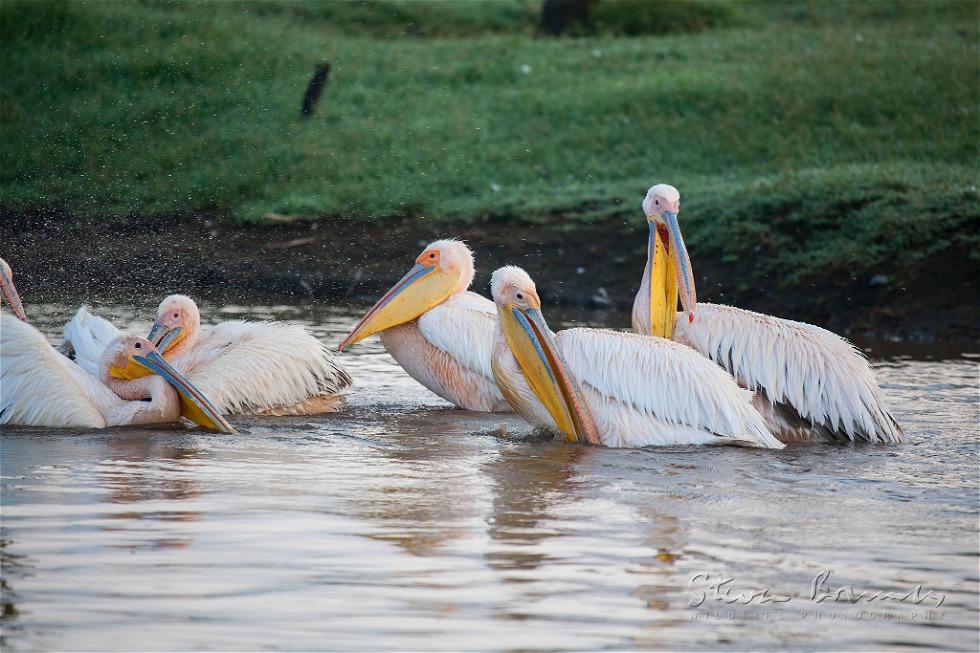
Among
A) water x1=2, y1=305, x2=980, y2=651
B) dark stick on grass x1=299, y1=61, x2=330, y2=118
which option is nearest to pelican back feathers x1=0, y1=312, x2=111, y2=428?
water x1=2, y1=305, x2=980, y2=651

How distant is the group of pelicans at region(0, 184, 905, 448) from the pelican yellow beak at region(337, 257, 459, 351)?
0.04 ft

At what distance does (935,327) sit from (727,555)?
198 inches

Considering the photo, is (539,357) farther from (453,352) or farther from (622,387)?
(453,352)

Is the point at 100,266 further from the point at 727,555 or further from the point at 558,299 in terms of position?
the point at 727,555

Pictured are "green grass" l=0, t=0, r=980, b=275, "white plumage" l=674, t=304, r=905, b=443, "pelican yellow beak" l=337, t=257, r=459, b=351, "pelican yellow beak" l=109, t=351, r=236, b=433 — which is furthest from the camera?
"green grass" l=0, t=0, r=980, b=275

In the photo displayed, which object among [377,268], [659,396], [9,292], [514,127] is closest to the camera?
[659,396]

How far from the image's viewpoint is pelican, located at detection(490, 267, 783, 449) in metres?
5.37

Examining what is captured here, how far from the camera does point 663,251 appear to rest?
20.3 feet

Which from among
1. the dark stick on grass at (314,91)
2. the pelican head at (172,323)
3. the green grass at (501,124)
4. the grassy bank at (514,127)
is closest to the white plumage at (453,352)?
the pelican head at (172,323)

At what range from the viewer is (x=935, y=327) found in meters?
8.53

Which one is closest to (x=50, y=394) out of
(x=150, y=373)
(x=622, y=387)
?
(x=150, y=373)

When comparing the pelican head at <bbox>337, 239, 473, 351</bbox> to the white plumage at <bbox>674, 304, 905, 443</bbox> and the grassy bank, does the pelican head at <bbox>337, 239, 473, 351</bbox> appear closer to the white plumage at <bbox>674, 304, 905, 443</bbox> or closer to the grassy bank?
the white plumage at <bbox>674, 304, 905, 443</bbox>

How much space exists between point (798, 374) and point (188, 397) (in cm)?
242
